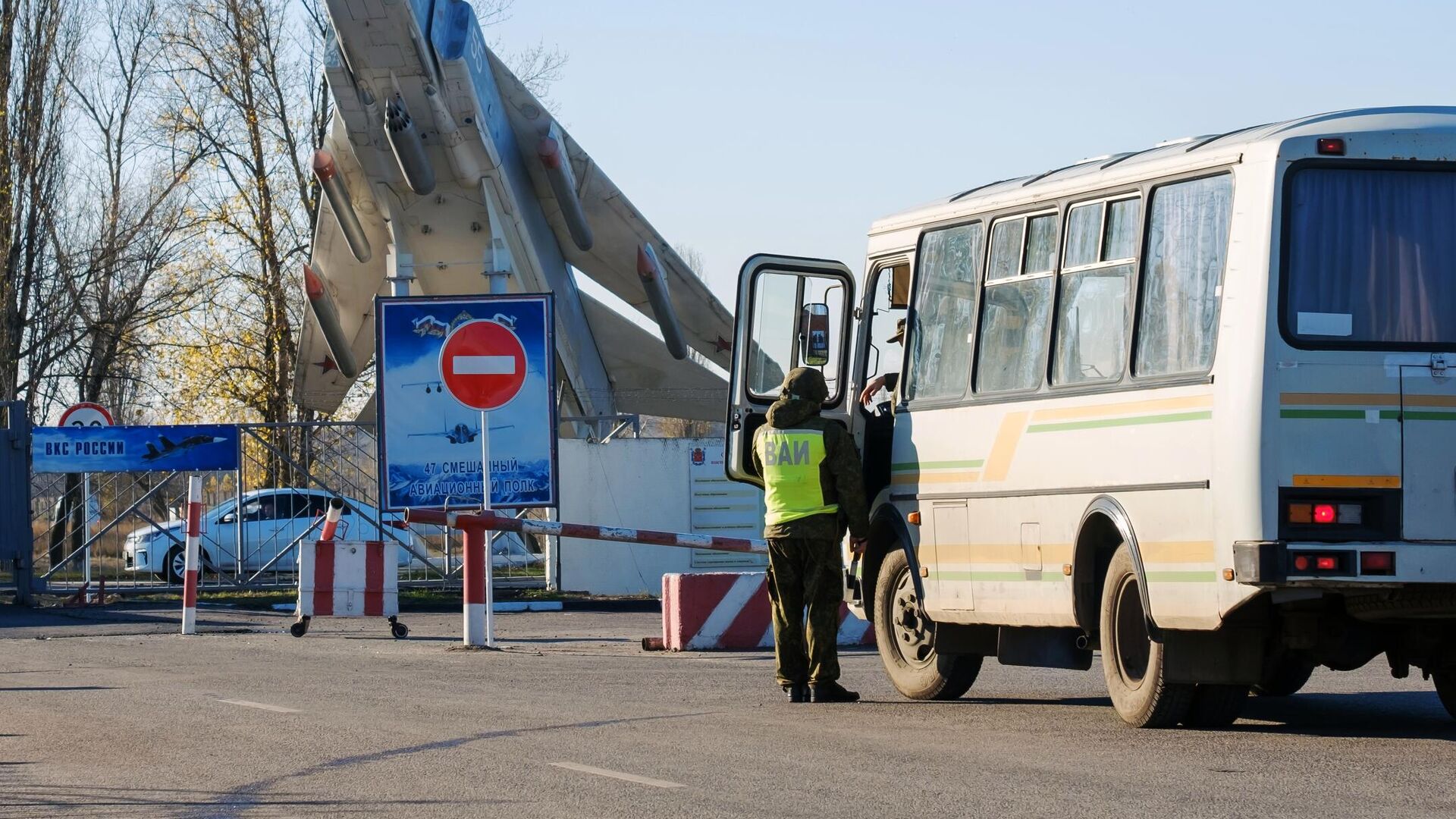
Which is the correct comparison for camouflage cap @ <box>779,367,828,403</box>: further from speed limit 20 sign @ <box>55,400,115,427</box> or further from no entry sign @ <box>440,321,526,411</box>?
speed limit 20 sign @ <box>55,400,115,427</box>

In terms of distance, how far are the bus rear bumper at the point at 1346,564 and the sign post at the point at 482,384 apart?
30.4 feet

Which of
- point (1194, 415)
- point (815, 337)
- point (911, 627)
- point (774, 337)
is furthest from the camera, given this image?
point (774, 337)

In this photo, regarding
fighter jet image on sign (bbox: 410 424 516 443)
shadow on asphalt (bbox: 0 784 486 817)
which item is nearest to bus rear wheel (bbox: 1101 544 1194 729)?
shadow on asphalt (bbox: 0 784 486 817)

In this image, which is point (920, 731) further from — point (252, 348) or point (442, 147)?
point (252, 348)

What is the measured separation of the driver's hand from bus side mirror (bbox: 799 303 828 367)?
1.14 feet

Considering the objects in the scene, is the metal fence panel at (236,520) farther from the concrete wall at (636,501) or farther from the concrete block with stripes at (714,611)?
the concrete block with stripes at (714,611)

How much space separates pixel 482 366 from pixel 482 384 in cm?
16

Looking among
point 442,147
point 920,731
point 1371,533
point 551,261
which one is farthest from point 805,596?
point 551,261

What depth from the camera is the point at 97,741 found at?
9.48 metres

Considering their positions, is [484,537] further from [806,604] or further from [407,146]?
[407,146]

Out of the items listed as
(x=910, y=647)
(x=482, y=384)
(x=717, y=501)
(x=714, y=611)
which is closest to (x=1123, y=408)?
(x=910, y=647)

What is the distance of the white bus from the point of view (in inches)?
332

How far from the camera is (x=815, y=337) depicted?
11477mm

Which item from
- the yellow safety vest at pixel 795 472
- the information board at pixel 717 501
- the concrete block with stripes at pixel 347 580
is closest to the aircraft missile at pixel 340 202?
the information board at pixel 717 501
